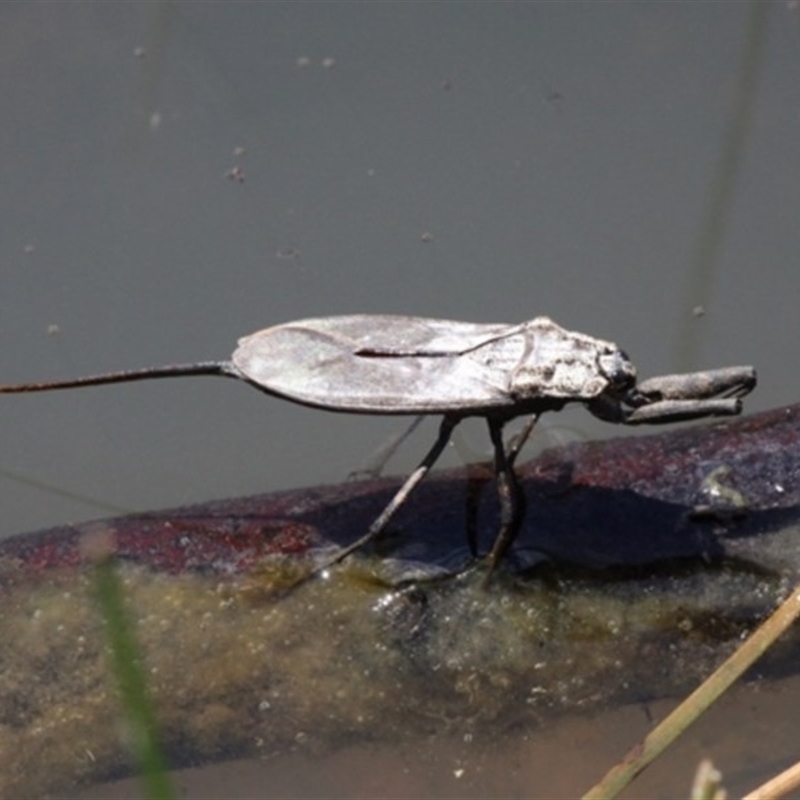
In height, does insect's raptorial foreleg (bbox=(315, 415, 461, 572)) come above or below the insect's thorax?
below

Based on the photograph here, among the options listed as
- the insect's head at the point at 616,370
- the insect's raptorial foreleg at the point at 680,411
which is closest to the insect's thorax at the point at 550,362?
the insect's head at the point at 616,370

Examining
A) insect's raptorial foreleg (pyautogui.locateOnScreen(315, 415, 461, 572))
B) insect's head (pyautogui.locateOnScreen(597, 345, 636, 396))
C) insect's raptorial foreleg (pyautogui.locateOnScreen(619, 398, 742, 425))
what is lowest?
insect's raptorial foreleg (pyautogui.locateOnScreen(315, 415, 461, 572))

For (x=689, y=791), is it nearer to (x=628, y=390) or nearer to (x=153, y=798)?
(x=628, y=390)

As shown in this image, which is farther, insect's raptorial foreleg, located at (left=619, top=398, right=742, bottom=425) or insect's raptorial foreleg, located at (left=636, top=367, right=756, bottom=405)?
insect's raptorial foreleg, located at (left=636, top=367, right=756, bottom=405)

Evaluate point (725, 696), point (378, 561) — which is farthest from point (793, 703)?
point (378, 561)

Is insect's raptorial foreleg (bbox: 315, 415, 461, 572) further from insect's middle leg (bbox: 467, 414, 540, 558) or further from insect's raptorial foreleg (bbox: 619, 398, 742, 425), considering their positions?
insect's raptorial foreleg (bbox: 619, 398, 742, 425)

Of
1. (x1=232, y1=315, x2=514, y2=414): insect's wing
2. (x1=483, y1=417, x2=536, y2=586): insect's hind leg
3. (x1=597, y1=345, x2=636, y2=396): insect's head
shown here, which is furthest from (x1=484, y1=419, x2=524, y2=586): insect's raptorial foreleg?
(x1=597, y1=345, x2=636, y2=396): insect's head
